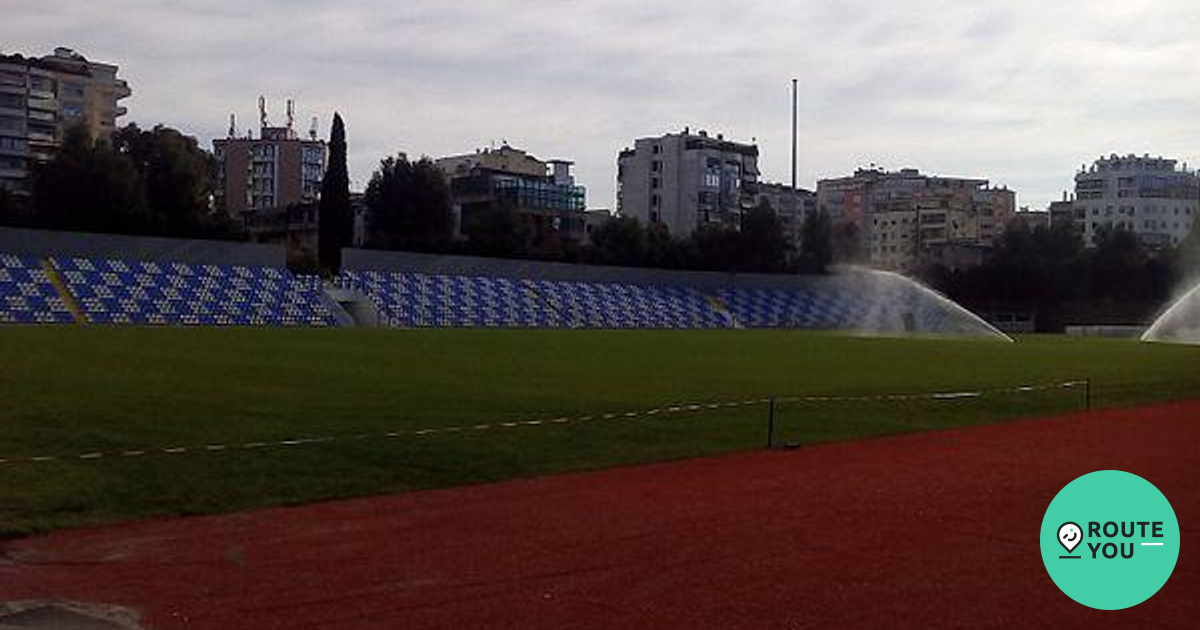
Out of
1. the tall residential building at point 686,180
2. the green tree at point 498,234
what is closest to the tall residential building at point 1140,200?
the tall residential building at point 686,180

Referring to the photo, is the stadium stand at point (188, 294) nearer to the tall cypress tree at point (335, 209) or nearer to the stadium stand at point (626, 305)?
the tall cypress tree at point (335, 209)

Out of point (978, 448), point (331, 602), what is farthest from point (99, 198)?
point (331, 602)

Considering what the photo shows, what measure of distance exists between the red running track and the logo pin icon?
341 mm

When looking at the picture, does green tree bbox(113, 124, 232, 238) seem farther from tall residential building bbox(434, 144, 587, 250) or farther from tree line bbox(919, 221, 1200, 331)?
tree line bbox(919, 221, 1200, 331)

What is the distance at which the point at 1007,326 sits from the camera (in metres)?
109

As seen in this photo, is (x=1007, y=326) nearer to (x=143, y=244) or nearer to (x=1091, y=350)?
(x=1091, y=350)

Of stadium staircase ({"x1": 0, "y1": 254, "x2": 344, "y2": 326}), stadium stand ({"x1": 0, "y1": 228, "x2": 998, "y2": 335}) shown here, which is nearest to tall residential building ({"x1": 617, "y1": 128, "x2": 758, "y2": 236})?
stadium stand ({"x1": 0, "y1": 228, "x2": 998, "y2": 335})

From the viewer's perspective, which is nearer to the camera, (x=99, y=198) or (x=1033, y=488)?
(x=1033, y=488)

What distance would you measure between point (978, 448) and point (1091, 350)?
130 feet

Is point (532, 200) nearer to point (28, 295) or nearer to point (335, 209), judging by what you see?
point (335, 209)

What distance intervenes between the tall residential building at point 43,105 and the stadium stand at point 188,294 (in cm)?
3728

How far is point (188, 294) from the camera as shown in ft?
223

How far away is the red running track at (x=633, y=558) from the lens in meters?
8.39

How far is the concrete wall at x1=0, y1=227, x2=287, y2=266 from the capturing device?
65.2 metres
